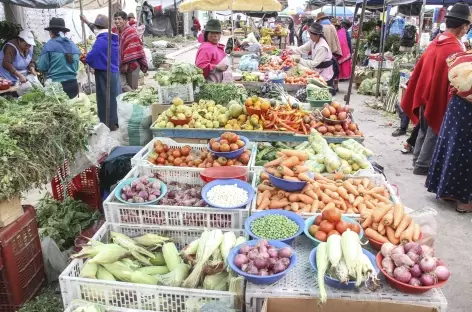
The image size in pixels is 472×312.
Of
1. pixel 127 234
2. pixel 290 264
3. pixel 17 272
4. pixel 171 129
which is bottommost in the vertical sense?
pixel 17 272

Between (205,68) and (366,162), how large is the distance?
316 cm

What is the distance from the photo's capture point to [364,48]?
1473 centimetres

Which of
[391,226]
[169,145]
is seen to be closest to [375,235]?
[391,226]

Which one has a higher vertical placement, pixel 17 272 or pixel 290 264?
pixel 290 264

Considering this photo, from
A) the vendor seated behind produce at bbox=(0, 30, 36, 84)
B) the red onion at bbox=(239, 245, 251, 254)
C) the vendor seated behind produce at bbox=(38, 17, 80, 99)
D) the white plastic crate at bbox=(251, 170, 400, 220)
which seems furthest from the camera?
the vendor seated behind produce at bbox=(0, 30, 36, 84)

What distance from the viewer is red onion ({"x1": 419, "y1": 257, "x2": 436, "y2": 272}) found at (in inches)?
83.1

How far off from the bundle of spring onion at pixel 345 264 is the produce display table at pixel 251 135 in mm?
2320

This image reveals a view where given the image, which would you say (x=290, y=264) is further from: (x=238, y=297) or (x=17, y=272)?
(x=17, y=272)

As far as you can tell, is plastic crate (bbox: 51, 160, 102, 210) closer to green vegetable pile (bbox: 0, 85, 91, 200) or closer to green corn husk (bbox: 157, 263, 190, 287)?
green vegetable pile (bbox: 0, 85, 91, 200)

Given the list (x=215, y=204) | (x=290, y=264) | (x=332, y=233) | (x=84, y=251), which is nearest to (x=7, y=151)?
(x=84, y=251)

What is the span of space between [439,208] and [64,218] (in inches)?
174

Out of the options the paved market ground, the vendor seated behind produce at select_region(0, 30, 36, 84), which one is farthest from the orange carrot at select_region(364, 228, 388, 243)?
the vendor seated behind produce at select_region(0, 30, 36, 84)

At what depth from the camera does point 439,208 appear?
4.81m

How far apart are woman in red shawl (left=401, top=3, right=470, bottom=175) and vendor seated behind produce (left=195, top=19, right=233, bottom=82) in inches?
112
